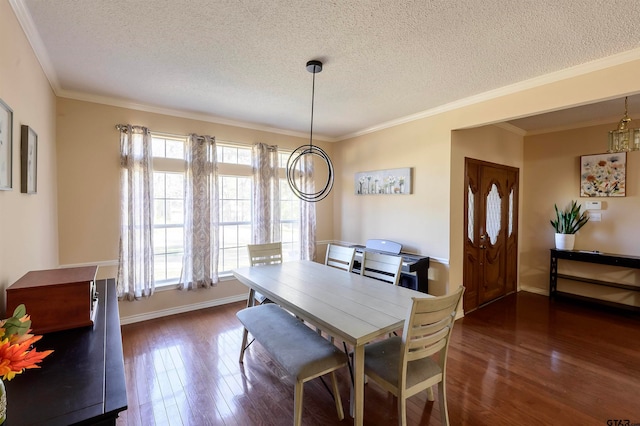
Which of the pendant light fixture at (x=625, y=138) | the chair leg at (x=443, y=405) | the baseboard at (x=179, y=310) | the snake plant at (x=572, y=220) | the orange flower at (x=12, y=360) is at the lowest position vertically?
the baseboard at (x=179, y=310)

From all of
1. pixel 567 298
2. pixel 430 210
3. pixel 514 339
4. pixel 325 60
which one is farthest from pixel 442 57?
pixel 567 298

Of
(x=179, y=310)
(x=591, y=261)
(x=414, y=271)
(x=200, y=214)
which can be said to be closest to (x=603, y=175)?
(x=591, y=261)

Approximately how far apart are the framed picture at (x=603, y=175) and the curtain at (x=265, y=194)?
4.46 m

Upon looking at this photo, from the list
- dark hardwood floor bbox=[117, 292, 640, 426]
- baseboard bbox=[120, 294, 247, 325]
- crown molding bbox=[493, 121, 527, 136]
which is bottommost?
dark hardwood floor bbox=[117, 292, 640, 426]

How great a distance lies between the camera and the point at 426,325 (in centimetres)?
165

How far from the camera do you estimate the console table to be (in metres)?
3.65

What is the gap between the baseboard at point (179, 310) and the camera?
11.3 feet

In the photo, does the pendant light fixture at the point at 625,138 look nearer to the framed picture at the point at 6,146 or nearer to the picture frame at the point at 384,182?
the picture frame at the point at 384,182

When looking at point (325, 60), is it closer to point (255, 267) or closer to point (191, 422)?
point (255, 267)

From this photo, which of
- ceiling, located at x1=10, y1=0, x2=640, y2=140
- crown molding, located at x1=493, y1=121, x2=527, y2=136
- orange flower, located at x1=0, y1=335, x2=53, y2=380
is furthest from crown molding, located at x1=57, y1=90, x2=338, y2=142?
orange flower, located at x1=0, y1=335, x2=53, y2=380

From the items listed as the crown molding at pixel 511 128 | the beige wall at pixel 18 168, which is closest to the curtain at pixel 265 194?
the beige wall at pixel 18 168

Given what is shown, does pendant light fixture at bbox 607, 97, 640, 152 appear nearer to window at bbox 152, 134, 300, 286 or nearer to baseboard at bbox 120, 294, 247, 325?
window at bbox 152, 134, 300, 286

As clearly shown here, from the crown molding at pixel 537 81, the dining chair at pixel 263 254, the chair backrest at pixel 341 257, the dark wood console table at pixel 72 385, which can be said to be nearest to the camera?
the dark wood console table at pixel 72 385

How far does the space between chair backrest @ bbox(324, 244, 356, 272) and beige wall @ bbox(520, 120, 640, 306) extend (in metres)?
3.46
